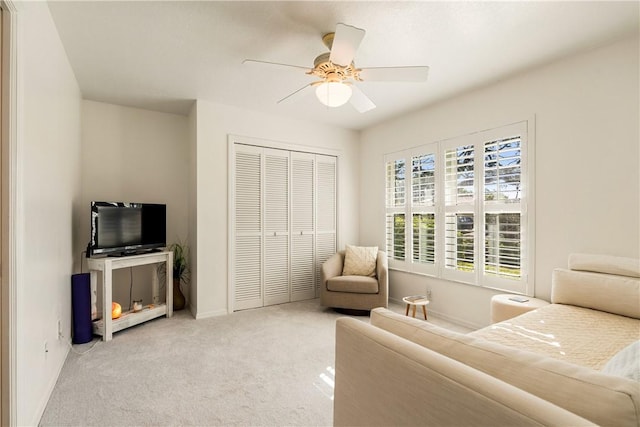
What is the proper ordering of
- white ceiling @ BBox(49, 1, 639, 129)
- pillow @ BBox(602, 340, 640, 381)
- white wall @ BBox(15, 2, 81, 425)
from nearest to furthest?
1. pillow @ BBox(602, 340, 640, 381)
2. white wall @ BBox(15, 2, 81, 425)
3. white ceiling @ BBox(49, 1, 639, 129)

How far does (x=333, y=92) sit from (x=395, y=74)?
1.62 ft

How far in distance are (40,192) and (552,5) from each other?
3.49 meters

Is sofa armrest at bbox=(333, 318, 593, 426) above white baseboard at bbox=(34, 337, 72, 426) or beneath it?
above

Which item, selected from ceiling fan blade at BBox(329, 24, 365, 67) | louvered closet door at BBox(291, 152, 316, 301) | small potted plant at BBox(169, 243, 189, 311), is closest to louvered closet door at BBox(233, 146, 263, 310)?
louvered closet door at BBox(291, 152, 316, 301)

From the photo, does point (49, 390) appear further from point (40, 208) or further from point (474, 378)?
point (474, 378)

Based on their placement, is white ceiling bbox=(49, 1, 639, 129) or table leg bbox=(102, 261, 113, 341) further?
table leg bbox=(102, 261, 113, 341)

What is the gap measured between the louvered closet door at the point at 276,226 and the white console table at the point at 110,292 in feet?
3.90

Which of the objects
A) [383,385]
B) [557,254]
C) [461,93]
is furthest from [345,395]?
[461,93]

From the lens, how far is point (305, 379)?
2.33m

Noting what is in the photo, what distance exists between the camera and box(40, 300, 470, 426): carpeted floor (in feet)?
6.27

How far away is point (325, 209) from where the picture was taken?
477 centimetres

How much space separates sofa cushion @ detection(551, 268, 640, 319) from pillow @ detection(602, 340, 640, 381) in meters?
1.54

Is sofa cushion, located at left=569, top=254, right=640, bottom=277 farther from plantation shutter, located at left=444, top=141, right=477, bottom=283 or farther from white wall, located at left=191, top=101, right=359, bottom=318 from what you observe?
white wall, located at left=191, top=101, right=359, bottom=318

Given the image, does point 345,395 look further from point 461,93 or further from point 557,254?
point 461,93
